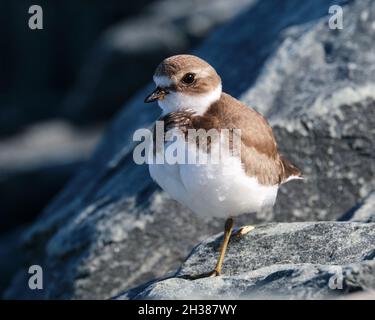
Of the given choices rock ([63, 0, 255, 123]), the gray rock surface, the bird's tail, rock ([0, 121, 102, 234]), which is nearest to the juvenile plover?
the bird's tail

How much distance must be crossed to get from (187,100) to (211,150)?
0.58 m

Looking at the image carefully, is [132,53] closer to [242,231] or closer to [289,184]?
[289,184]

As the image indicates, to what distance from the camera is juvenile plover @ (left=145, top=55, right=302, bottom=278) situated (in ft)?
21.6

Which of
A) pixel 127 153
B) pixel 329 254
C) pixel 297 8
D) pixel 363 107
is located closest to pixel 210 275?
pixel 329 254

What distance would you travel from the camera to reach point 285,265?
6074 mm

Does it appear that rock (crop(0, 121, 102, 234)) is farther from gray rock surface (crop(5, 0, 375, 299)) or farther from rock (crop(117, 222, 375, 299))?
rock (crop(117, 222, 375, 299))

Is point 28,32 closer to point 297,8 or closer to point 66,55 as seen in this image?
point 66,55

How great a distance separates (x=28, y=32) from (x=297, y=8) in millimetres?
12100

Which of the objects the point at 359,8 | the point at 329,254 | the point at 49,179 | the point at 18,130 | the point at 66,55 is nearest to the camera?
the point at 329,254

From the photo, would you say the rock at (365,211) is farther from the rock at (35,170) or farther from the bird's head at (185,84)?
the rock at (35,170)

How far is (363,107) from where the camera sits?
8.64m

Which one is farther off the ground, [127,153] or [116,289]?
[127,153]

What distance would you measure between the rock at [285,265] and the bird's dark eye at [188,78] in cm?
137

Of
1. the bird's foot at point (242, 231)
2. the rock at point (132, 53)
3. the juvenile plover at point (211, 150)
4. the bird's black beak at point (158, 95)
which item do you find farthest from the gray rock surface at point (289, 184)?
the rock at point (132, 53)
